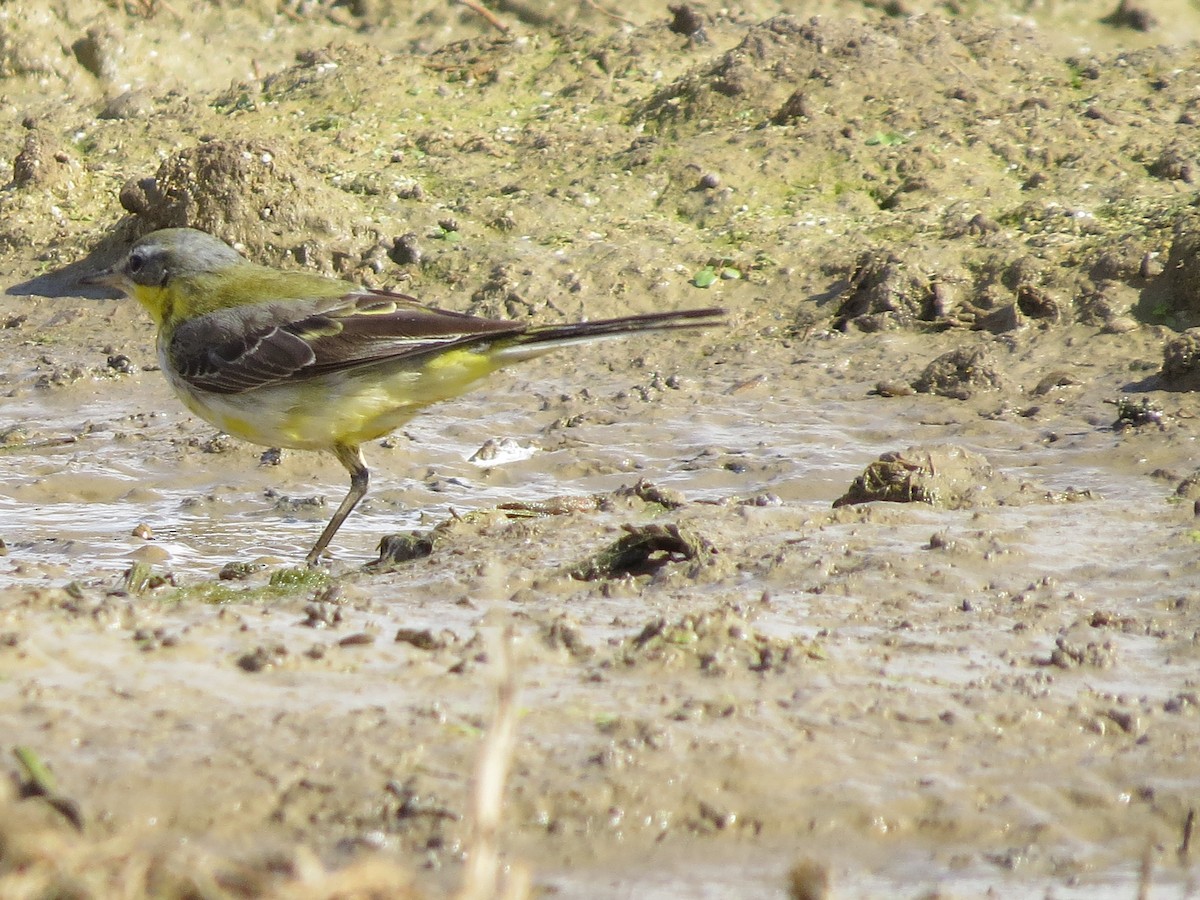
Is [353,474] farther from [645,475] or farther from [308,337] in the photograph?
[645,475]

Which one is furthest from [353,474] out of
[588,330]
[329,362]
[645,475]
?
[588,330]

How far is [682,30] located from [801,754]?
370 inches

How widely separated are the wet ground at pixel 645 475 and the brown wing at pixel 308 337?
0.68 metres

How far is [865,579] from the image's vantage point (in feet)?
19.7

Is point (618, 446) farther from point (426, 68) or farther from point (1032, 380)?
point (426, 68)

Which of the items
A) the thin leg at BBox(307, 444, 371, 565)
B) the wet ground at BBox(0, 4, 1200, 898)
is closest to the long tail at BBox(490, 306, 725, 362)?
the wet ground at BBox(0, 4, 1200, 898)

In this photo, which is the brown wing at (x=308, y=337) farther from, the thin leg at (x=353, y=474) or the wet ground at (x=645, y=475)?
the wet ground at (x=645, y=475)

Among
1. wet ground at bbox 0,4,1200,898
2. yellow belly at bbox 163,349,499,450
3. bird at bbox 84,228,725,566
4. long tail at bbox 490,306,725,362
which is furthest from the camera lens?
yellow belly at bbox 163,349,499,450

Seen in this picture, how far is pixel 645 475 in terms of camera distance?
320 inches

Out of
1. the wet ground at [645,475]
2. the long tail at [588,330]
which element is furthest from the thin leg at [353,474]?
the long tail at [588,330]

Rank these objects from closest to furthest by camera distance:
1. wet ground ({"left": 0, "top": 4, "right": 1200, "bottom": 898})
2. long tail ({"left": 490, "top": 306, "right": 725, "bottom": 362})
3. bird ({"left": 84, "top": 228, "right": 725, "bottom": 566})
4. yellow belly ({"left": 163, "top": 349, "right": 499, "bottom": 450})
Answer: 1. wet ground ({"left": 0, "top": 4, "right": 1200, "bottom": 898})
2. long tail ({"left": 490, "top": 306, "right": 725, "bottom": 362})
3. bird ({"left": 84, "top": 228, "right": 725, "bottom": 566})
4. yellow belly ({"left": 163, "top": 349, "right": 499, "bottom": 450})

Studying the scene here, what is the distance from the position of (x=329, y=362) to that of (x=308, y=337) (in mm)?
212

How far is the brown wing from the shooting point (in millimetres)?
7652

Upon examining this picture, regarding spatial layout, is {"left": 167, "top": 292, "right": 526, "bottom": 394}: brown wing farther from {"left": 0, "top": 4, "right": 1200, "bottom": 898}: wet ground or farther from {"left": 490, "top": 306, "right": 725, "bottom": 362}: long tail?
{"left": 0, "top": 4, "right": 1200, "bottom": 898}: wet ground
